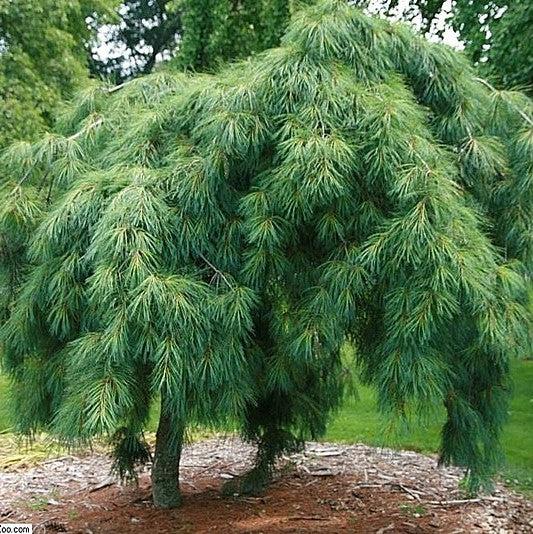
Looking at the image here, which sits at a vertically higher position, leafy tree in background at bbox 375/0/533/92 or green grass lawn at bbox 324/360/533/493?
leafy tree in background at bbox 375/0/533/92

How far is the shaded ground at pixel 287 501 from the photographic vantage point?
14.7 ft

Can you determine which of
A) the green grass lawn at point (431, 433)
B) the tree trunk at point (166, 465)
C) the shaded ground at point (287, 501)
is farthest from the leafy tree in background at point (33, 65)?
the tree trunk at point (166, 465)

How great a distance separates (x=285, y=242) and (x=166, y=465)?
1.84 m

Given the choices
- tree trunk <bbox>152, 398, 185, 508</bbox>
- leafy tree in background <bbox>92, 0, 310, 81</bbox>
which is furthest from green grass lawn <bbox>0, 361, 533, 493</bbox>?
leafy tree in background <bbox>92, 0, 310, 81</bbox>

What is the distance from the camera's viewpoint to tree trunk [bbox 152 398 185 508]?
14.1ft

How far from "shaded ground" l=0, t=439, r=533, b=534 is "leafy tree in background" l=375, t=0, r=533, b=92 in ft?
11.1

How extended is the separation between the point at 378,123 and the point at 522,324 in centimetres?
104

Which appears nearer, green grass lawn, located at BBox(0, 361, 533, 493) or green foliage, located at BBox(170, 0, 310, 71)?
green grass lawn, located at BBox(0, 361, 533, 493)

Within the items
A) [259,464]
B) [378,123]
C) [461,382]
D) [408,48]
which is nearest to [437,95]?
[408,48]

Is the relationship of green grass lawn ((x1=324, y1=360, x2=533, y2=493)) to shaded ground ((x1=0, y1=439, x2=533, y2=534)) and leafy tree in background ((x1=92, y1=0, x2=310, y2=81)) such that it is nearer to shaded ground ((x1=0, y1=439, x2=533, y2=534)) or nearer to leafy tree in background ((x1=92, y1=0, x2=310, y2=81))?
shaded ground ((x1=0, y1=439, x2=533, y2=534))

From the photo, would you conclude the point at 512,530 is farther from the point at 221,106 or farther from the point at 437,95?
the point at 221,106

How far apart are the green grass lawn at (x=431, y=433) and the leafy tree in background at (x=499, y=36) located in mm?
2932

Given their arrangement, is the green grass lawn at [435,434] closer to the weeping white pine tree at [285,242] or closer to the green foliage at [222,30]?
the weeping white pine tree at [285,242]

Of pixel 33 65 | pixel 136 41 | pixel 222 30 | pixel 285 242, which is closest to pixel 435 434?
pixel 285 242
